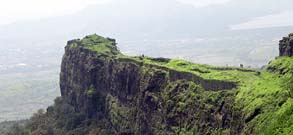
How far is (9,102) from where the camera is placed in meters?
186

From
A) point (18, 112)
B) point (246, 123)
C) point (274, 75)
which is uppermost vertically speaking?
point (274, 75)

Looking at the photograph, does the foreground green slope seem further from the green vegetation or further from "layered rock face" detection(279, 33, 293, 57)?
"layered rock face" detection(279, 33, 293, 57)

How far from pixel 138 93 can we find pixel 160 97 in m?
4.87

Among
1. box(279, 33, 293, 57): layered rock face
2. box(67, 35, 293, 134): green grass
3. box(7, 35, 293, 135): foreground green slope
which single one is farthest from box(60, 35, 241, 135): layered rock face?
box(279, 33, 293, 57): layered rock face

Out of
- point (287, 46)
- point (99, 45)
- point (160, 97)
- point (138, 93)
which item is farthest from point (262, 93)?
point (99, 45)

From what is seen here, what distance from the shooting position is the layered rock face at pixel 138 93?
38.3m

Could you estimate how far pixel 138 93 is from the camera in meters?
49.8

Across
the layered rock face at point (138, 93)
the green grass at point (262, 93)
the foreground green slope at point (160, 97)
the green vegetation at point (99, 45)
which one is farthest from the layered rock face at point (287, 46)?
the green vegetation at point (99, 45)

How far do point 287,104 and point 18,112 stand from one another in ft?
463

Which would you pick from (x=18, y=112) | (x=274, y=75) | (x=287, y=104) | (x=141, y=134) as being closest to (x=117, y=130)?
(x=141, y=134)

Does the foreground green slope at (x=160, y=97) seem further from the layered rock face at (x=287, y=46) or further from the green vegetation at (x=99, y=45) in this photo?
the layered rock face at (x=287, y=46)

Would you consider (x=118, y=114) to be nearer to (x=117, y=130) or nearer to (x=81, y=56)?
(x=117, y=130)

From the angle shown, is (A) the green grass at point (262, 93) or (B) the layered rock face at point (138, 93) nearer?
(A) the green grass at point (262, 93)

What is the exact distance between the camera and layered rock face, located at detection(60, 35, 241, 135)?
38281mm
